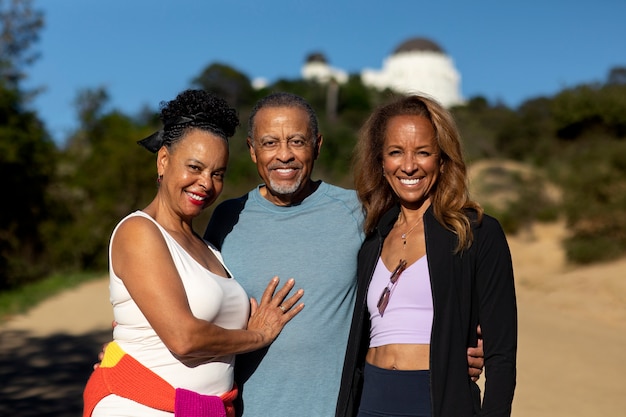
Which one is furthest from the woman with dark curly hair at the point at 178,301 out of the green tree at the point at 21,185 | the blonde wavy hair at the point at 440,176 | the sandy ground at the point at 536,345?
the green tree at the point at 21,185

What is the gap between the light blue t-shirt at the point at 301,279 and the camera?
3.09 metres

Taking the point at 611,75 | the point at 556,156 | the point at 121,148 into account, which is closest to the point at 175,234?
the point at 121,148

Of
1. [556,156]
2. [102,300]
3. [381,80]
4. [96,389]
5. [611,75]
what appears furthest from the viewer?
[381,80]

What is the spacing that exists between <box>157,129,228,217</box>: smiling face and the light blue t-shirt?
0.45 metres

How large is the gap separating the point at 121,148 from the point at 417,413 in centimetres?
2047

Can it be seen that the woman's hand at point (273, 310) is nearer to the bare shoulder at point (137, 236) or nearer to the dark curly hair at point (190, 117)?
the bare shoulder at point (137, 236)

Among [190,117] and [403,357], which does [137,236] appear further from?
[403,357]

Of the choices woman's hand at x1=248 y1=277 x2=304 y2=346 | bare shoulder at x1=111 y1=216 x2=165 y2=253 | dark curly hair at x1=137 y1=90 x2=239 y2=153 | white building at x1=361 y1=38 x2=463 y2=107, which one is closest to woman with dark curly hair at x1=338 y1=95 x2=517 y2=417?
woman's hand at x1=248 y1=277 x2=304 y2=346

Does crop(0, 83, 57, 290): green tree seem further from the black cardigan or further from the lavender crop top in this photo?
the black cardigan

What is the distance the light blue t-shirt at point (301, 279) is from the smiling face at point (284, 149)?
138 millimetres

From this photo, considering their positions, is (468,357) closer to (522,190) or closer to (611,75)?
(522,190)

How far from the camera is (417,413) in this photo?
275 cm

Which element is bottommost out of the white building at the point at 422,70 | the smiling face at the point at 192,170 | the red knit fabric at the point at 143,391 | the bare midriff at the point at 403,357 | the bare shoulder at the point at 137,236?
the red knit fabric at the point at 143,391

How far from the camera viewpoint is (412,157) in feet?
9.90
